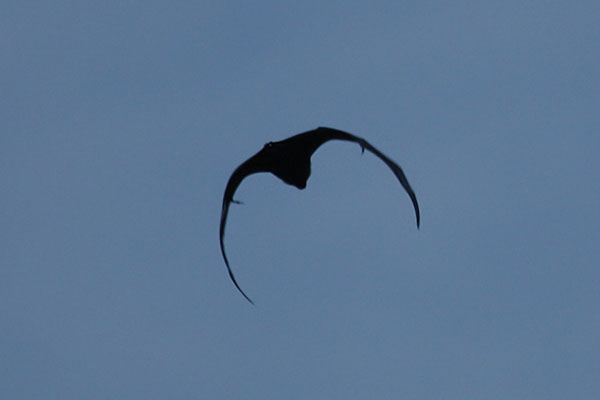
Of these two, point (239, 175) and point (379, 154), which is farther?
point (239, 175)

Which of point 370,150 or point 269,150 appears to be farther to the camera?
point 269,150

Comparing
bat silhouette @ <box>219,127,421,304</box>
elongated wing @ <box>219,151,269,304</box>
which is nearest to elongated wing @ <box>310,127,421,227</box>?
bat silhouette @ <box>219,127,421,304</box>

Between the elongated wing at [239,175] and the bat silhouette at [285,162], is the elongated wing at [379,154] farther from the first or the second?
the elongated wing at [239,175]

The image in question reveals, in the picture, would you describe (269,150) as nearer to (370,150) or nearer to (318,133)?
(318,133)

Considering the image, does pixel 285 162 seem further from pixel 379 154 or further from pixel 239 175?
pixel 379 154

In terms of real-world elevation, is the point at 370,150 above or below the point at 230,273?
above

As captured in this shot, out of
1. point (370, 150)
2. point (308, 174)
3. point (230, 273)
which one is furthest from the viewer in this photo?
point (308, 174)

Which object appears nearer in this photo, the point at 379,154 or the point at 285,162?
the point at 379,154

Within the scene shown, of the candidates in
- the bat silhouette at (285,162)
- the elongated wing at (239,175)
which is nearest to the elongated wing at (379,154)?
the bat silhouette at (285,162)

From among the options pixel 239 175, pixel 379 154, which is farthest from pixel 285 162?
pixel 379 154

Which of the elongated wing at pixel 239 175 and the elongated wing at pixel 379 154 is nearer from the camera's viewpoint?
the elongated wing at pixel 379 154

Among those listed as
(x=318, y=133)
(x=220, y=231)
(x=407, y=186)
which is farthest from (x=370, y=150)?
(x=220, y=231)
